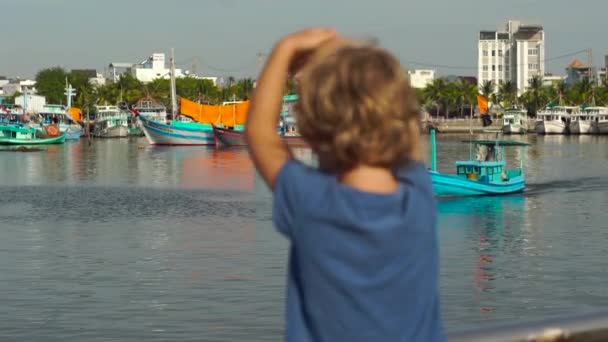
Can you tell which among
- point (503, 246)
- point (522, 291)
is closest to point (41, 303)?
point (522, 291)

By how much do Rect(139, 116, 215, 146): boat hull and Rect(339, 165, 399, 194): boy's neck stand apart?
10402 centimetres

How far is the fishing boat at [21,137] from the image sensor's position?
103m

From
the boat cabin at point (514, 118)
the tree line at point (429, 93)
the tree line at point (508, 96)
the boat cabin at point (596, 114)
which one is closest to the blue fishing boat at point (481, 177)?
the boat cabin at point (596, 114)

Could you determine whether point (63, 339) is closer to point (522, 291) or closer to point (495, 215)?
point (522, 291)

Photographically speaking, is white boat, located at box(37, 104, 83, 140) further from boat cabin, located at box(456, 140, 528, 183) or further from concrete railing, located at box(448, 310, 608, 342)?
concrete railing, located at box(448, 310, 608, 342)

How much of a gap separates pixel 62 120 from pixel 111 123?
5.86m

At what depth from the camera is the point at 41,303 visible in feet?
63.8

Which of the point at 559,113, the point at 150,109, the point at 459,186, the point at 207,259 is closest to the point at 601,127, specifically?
the point at 559,113

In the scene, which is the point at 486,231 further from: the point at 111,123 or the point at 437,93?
the point at 437,93

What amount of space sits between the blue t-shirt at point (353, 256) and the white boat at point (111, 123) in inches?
5285

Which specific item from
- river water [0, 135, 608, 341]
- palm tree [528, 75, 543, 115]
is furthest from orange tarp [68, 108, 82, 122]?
river water [0, 135, 608, 341]

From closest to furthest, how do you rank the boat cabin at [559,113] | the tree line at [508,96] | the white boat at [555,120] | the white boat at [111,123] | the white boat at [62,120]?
the white boat at [62,120] → the white boat at [555,120] → the white boat at [111,123] → the boat cabin at [559,113] → the tree line at [508,96]

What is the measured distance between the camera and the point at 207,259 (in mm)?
25500

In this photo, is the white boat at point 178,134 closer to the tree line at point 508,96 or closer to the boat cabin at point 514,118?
the boat cabin at point 514,118
